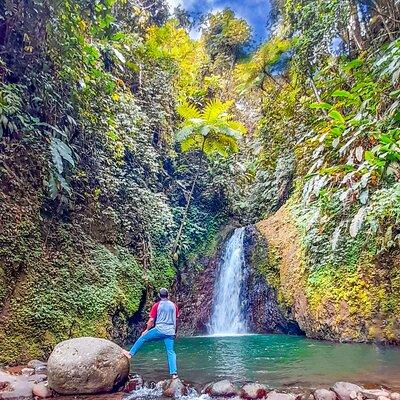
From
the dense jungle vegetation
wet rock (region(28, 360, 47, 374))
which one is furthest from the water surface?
wet rock (region(28, 360, 47, 374))

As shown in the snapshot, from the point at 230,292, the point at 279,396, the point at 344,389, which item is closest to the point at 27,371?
the point at 279,396

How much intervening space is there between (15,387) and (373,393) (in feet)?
12.5

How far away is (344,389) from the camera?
160 inches

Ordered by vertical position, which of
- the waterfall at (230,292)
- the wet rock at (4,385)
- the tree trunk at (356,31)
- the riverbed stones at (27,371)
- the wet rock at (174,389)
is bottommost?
the wet rock at (174,389)

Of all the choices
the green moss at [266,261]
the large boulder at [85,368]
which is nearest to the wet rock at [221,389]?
the large boulder at [85,368]

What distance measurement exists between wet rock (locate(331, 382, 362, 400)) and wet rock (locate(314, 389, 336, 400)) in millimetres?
60

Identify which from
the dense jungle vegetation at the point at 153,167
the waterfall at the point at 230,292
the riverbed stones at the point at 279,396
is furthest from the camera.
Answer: the waterfall at the point at 230,292

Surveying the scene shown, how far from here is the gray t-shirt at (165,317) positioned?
201 inches

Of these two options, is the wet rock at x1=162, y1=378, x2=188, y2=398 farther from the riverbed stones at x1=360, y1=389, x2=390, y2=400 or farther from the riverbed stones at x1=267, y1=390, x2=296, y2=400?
the riverbed stones at x1=360, y1=389, x2=390, y2=400

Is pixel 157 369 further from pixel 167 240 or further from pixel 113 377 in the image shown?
pixel 167 240

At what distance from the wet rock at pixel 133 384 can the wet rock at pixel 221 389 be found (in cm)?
84

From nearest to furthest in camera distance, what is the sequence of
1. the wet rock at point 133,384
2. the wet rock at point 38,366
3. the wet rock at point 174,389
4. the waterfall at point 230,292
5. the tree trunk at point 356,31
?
the wet rock at point 174,389
the wet rock at point 133,384
the wet rock at point 38,366
the tree trunk at point 356,31
the waterfall at point 230,292

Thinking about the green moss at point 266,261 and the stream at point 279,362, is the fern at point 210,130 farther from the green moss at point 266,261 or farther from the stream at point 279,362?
the stream at point 279,362

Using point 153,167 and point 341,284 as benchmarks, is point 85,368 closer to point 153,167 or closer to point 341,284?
point 341,284
